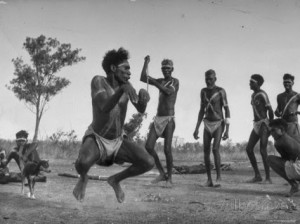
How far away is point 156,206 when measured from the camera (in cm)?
664

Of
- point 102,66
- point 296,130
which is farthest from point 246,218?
point 296,130

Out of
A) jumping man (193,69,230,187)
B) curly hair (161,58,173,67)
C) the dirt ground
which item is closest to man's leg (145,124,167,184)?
the dirt ground

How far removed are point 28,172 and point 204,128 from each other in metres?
3.12

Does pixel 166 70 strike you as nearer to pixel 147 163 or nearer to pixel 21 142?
pixel 21 142

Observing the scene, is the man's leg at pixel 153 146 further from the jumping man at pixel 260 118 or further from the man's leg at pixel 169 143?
the jumping man at pixel 260 118

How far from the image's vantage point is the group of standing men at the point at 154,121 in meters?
5.44

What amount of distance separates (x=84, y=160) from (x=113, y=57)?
1.26 metres

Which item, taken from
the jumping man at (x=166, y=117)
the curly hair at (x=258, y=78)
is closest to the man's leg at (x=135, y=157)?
the jumping man at (x=166, y=117)

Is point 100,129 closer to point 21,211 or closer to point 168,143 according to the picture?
point 21,211

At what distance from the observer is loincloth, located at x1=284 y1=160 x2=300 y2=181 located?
736 cm

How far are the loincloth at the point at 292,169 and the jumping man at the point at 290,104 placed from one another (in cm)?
129

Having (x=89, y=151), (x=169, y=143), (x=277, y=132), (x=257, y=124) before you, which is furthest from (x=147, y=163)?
(x=257, y=124)

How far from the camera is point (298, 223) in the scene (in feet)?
19.1

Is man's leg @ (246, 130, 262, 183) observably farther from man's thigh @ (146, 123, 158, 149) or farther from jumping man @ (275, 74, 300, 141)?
man's thigh @ (146, 123, 158, 149)
